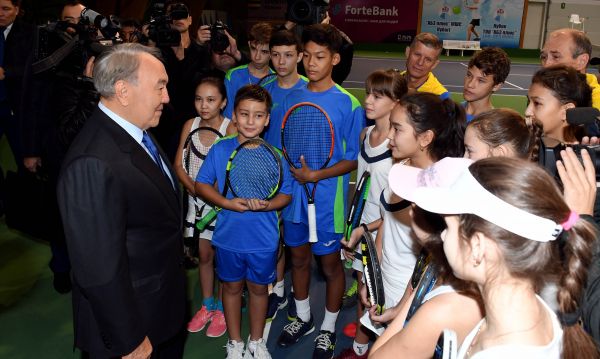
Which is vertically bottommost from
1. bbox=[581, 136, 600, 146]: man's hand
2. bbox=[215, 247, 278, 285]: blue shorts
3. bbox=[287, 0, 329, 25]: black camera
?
bbox=[215, 247, 278, 285]: blue shorts

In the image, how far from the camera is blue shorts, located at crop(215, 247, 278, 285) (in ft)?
12.0

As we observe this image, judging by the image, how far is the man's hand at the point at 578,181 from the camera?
2049mm

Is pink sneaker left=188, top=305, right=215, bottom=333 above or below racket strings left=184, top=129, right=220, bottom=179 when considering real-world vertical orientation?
below

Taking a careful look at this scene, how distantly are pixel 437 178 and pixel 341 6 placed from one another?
2412 cm

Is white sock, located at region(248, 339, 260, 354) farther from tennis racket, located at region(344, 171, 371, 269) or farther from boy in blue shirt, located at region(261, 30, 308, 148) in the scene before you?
boy in blue shirt, located at region(261, 30, 308, 148)

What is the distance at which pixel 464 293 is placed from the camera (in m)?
1.81

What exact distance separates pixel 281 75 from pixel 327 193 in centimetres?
109

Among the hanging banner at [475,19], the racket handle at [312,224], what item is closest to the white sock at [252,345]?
the racket handle at [312,224]

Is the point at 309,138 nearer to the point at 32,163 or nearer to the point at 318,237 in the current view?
the point at 318,237

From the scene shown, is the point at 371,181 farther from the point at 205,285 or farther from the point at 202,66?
the point at 202,66

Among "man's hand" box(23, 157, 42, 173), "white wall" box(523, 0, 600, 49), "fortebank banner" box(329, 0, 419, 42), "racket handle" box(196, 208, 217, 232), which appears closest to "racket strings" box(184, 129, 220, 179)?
"racket handle" box(196, 208, 217, 232)

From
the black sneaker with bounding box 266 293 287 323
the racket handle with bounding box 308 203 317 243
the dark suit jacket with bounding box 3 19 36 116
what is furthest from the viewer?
the dark suit jacket with bounding box 3 19 36 116

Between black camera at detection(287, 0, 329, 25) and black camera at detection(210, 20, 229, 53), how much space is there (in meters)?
0.67

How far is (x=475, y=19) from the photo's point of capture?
79.3 feet
